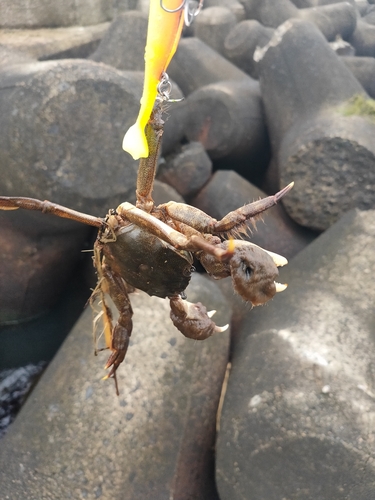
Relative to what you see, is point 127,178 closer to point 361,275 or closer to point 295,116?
point 361,275

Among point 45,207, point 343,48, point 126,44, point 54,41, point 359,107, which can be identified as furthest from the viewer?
point 343,48

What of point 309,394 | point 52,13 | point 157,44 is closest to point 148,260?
point 157,44

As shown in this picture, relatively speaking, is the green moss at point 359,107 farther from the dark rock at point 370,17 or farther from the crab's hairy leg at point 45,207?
the crab's hairy leg at point 45,207

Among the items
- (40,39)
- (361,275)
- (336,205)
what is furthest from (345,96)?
(40,39)

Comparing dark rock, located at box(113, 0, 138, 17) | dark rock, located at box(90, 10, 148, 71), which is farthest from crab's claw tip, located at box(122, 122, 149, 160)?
dark rock, located at box(113, 0, 138, 17)

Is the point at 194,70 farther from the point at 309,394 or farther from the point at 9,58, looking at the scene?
the point at 309,394

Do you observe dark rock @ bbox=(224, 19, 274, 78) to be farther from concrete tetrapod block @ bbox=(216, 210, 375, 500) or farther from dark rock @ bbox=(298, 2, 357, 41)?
concrete tetrapod block @ bbox=(216, 210, 375, 500)

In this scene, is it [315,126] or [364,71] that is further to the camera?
[364,71]
